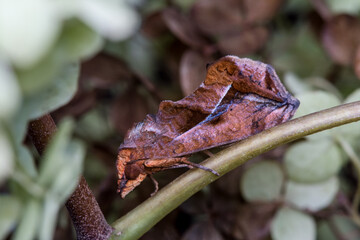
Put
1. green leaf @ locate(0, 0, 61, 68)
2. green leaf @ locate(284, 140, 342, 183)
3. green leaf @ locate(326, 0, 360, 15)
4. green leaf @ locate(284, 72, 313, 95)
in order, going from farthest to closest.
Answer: green leaf @ locate(326, 0, 360, 15) < green leaf @ locate(284, 72, 313, 95) < green leaf @ locate(284, 140, 342, 183) < green leaf @ locate(0, 0, 61, 68)

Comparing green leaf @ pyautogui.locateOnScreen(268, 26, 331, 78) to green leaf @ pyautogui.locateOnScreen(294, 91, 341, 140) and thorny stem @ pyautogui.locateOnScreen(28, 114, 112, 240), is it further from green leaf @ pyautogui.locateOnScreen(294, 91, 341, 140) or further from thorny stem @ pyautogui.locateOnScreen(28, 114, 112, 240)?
thorny stem @ pyautogui.locateOnScreen(28, 114, 112, 240)

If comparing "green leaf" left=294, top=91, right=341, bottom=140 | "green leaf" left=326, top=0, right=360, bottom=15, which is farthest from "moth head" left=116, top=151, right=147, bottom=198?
"green leaf" left=326, top=0, right=360, bottom=15

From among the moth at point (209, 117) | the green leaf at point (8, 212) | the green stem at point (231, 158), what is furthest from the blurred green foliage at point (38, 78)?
the moth at point (209, 117)

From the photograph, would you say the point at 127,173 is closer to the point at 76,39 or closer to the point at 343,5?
the point at 76,39

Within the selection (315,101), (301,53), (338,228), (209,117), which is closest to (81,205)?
(209,117)

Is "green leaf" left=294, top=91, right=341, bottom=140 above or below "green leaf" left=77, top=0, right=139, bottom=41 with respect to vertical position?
below

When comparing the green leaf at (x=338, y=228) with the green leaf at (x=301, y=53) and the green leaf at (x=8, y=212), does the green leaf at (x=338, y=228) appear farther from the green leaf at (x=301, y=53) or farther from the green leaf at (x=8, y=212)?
the green leaf at (x=8, y=212)
